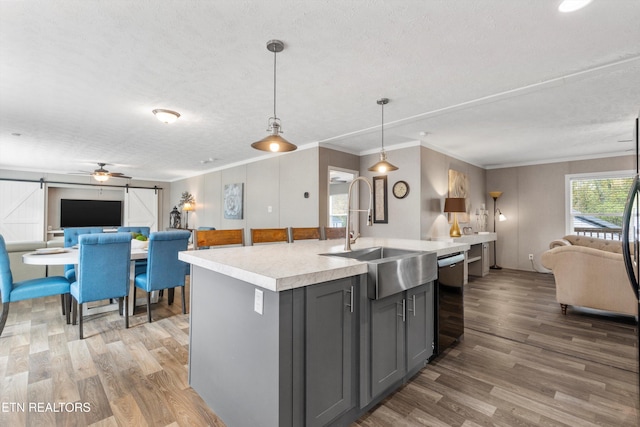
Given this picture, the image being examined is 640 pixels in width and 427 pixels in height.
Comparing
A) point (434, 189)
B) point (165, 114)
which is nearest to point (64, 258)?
point (165, 114)

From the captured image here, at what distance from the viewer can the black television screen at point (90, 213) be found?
818 centimetres

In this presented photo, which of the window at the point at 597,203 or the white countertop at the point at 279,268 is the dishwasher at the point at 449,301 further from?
the window at the point at 597,203

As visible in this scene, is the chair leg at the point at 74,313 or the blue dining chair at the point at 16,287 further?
the chair leg at the point at 74,313

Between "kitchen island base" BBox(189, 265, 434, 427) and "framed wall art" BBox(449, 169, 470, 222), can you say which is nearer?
"kitchen island base" BBox(189, 265, 434, 427)

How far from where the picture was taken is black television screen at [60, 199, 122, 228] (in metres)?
8.18

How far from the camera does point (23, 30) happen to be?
190 cm

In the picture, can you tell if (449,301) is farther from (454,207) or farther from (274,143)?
(454,207)

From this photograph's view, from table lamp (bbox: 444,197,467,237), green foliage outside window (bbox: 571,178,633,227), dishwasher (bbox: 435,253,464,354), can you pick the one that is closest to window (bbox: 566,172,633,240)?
green foliage outside window (bbox: 571,178,633,227)

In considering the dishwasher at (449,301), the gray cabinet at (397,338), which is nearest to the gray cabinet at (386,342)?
the gray cabinet at (397,338)

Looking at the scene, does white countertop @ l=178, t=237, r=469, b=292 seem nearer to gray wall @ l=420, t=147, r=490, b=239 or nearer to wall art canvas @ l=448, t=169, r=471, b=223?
gray wall @ l=420, t=147, r=490, b=239

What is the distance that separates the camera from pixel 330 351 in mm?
1490

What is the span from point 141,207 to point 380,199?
7890 millimetres

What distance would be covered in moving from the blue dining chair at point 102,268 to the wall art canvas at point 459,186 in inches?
200

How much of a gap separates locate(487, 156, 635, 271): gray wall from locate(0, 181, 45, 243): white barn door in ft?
37.3
